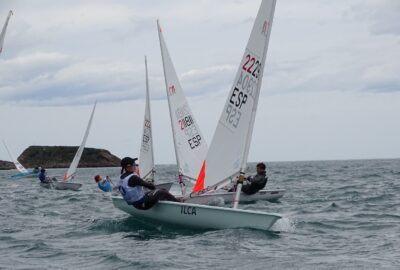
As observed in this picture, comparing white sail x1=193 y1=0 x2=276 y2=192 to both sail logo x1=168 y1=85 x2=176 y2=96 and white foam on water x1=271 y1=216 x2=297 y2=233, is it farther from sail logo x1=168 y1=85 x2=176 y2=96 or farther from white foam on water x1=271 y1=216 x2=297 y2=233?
sail logo x1=168 y1=85 x2=176 y2=96

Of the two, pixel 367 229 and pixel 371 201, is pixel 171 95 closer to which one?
pixel 371 201

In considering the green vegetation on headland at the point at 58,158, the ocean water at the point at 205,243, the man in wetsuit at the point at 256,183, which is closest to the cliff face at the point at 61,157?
the green vegetation on headland at the point at 58,158

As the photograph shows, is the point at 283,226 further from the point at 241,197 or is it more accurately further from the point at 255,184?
the point at 241,197

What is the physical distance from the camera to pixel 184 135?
2047 centimetres

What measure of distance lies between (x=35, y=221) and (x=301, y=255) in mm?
8116

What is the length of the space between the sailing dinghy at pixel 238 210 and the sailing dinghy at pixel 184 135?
7047mm

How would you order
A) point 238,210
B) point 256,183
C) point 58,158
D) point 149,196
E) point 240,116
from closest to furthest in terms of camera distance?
point 238,210 → point 240,116 → point 149,196 → point 256,183 → point 58,158

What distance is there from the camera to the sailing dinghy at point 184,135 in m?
20.1

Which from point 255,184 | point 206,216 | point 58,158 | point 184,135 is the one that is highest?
point 58,158

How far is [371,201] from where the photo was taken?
18953 mm

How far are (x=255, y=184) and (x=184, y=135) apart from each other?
117 inches

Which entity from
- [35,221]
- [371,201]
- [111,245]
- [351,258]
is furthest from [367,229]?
[35,221]

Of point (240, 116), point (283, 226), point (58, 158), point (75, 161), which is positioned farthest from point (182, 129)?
point (58, 158)

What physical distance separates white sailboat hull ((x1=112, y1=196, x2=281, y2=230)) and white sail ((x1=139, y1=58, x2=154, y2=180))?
39.1 feet
